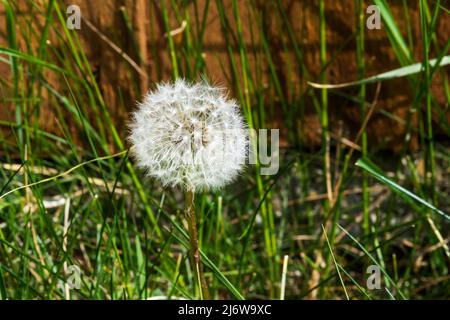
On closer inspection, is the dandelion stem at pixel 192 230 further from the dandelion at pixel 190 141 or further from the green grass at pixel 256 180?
the green grass at pixel 256 180

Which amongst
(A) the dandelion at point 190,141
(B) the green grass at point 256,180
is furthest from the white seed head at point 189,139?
(B) the green grass at point 256,180

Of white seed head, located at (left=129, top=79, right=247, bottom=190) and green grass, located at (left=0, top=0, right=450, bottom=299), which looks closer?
white seed head, located at (left=129, top=79, right=247, bottom=190)

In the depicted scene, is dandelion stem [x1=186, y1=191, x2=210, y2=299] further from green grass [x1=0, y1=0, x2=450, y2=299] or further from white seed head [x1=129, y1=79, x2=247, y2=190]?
green grass [x1=0, y1=0, x2=450, y2=299]

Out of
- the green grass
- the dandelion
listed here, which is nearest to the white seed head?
the dandelion

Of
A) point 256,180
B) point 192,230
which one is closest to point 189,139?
point 192,230

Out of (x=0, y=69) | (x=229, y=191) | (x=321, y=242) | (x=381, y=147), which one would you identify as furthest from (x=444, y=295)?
(x=0, y=69)

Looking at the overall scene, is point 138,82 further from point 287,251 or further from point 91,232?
point 287,251

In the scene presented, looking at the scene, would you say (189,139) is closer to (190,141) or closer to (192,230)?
(190,141)
